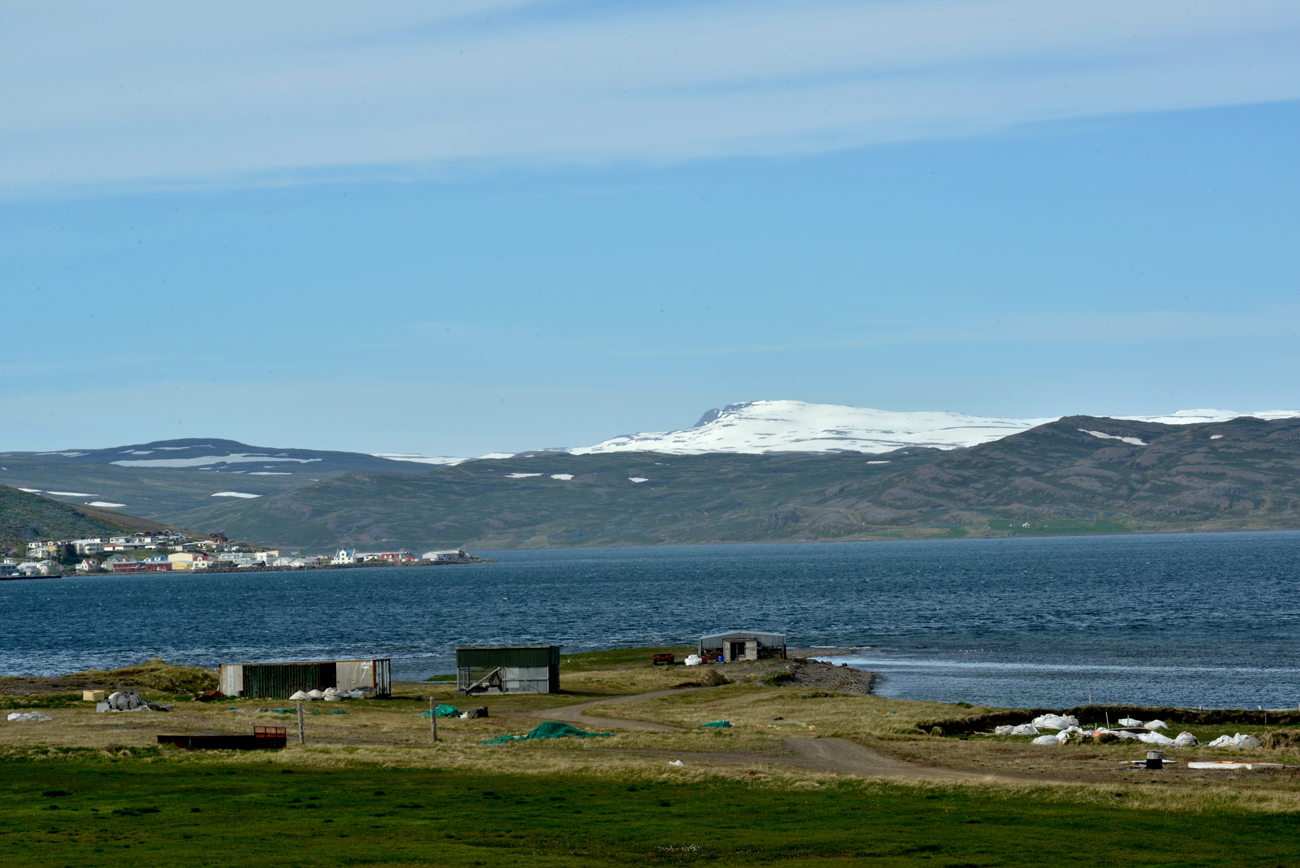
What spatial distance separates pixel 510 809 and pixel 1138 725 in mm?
42030

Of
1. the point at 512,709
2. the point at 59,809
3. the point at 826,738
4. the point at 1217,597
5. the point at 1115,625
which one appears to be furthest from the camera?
the point at 1217,597

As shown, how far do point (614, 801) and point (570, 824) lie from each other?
5497 millimetres

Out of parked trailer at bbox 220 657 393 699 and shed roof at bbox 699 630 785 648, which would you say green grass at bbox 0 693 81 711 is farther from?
shed roof at bbox 699 630 785 648

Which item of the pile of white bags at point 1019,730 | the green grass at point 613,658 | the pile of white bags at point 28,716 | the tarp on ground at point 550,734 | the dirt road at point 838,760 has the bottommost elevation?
the green grass at point 613,658

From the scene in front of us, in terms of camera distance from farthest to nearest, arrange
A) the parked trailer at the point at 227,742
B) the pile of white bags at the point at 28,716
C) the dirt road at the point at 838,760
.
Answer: the pile of white bags at the point at 28,716, the parked trailer at the point at 227,742, the dirt road at the point at 838,760

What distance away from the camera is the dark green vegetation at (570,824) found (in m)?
37.2

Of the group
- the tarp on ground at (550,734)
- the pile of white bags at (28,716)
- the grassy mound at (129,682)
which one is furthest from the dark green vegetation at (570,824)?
the grassy mound at (129,682)

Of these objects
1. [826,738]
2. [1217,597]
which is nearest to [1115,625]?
[1217,597]

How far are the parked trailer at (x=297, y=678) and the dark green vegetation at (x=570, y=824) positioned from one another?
41.4 metres

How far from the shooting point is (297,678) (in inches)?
3841

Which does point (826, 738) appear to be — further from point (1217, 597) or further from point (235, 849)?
point (1217, 597)

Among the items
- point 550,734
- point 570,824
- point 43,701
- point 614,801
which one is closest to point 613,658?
point 43,701

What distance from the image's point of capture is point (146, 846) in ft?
125

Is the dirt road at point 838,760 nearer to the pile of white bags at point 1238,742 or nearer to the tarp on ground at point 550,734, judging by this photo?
the tarp on ground at point 550,734
